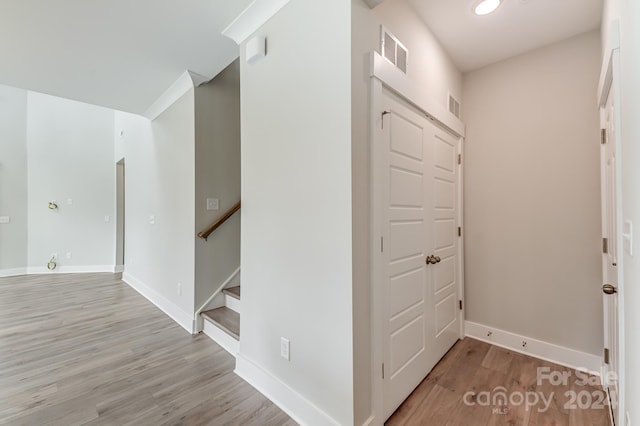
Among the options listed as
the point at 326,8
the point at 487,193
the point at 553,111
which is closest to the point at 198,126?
the point at 326,8

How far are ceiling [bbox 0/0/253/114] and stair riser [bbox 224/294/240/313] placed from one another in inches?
88.8

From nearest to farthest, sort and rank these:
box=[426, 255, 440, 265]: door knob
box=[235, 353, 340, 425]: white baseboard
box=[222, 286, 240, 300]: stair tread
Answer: box=[235, 353, 340, 425]: white baseboard, box=[426, 255, 440, 265]: door knob, box=[222, 286, 240, 300]: stair tread

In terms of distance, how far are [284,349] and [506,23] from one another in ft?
8.98

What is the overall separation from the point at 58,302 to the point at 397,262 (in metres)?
4.55

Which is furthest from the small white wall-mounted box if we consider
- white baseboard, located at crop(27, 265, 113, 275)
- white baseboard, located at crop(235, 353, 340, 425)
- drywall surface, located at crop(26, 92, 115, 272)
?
white baseboard, located at crop(27, 265, 113, 275)

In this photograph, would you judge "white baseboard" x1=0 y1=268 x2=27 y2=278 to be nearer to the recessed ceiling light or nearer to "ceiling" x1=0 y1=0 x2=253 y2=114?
"ceiling" x1=0 y1=0 x2=253 y2=114

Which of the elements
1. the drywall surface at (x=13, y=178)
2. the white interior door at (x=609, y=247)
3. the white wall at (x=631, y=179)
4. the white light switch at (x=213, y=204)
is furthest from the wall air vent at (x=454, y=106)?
the drywall surface at (x=13, y=178)

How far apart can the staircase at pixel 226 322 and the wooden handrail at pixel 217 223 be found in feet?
2.17

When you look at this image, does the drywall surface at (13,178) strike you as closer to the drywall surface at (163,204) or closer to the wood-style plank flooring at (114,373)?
the wood-style plank flooring at (114,373)

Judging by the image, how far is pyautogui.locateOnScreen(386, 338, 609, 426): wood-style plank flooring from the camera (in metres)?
1.56

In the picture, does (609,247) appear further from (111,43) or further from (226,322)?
(111,43)

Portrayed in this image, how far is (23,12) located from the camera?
1.78 metres

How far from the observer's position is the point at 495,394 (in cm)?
177

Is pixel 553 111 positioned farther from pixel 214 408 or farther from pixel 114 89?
pixel 114 89
